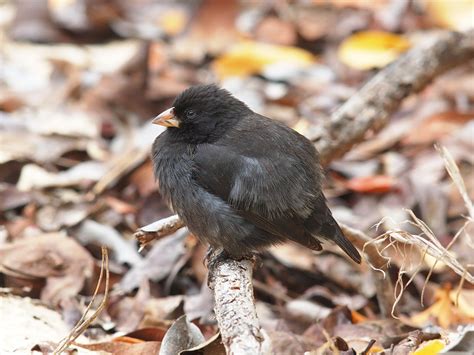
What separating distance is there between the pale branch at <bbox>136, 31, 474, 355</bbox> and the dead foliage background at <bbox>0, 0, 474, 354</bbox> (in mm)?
134

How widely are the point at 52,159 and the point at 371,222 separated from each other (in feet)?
7.25

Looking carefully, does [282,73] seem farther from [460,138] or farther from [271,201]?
[271,201]

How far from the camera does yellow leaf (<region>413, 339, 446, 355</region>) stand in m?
3.21

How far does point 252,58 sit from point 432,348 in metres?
4.61

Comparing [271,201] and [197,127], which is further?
[197,127]

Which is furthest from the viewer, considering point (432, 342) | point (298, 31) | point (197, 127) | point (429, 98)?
point (298, 31)

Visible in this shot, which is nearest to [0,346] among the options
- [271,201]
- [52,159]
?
[271,201]

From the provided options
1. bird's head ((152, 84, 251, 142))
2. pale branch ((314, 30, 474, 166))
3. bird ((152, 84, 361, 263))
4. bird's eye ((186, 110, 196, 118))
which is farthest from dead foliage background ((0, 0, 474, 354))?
bird's eye ((186, 110, 196, 118))

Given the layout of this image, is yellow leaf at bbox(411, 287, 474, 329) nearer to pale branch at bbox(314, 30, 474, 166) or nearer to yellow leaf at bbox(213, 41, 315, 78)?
pale branch at bbox(314, 30, 474, 166)

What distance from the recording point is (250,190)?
4004 mm

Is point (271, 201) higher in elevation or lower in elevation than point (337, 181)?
higher

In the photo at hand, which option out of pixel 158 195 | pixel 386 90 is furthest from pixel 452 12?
pixel 158 195

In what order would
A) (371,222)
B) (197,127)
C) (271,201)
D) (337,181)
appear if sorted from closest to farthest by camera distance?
1. (271,201)
2. (197,127)
3. (371,222)
4. (337,181)

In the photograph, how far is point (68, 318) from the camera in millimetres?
4145
